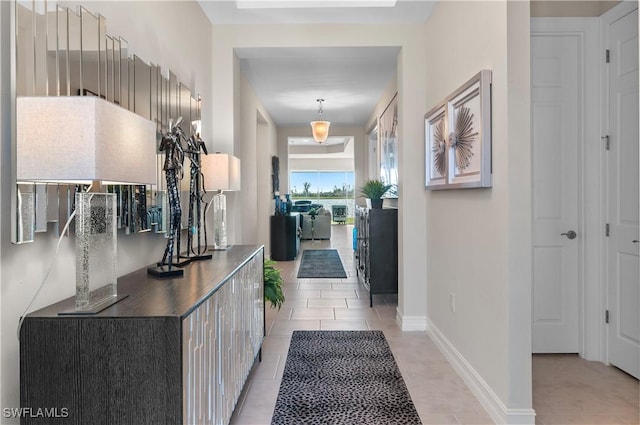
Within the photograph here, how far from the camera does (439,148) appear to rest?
310 cm

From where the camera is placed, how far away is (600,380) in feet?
8.66

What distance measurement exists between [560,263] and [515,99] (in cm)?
161

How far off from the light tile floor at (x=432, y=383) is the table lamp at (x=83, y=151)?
1.33m

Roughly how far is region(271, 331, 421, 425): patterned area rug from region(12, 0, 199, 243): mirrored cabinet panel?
1.30m

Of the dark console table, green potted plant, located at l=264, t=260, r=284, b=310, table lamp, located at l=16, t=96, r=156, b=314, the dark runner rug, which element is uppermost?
table lamp, located at l=16, t=96, r=156, b=314

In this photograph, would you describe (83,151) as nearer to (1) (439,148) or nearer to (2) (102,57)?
(2) (102,57)

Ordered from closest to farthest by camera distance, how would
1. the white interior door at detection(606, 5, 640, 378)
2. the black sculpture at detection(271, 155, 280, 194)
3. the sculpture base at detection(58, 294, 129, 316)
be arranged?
the sculpture base at detection(58, 294, 129, 316) → the white interior door at detection(606, 5, 640, 378) → the black sculpture at detection(271, 155, 280, 194)

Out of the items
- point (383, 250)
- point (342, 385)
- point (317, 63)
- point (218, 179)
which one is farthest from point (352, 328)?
point (317, 63)

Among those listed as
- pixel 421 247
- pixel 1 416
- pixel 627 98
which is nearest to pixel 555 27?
pixel 627 98

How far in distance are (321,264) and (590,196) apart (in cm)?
474

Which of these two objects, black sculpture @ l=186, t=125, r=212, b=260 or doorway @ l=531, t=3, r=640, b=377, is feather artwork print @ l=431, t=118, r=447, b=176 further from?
black sculpture @ l=186, t=125, r=212, b=260

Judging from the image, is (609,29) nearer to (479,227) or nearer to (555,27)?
(555,27)

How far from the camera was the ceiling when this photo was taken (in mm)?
3289

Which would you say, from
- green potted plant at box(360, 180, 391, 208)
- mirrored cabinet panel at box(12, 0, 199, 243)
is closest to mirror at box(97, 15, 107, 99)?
mirrored cabinet panel at box(12, 0, 199, 243)
